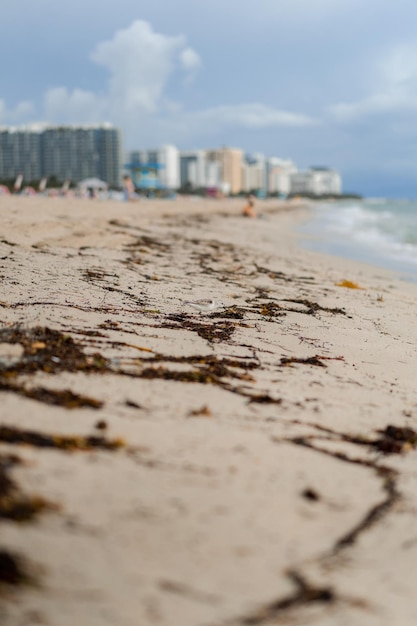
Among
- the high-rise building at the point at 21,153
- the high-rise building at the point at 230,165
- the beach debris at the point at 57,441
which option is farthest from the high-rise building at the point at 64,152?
the beach debris at the point at 57,441

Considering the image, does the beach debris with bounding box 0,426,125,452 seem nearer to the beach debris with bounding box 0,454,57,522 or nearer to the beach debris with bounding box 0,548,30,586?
the beach debris with bounding box 0,454,57,522

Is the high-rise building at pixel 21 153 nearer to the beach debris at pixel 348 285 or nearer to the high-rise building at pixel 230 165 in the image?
the high-rise building at pixel 230 165

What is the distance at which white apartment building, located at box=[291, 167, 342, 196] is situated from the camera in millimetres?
177375

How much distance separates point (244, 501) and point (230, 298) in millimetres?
2915

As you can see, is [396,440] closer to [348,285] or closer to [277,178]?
[348,285]

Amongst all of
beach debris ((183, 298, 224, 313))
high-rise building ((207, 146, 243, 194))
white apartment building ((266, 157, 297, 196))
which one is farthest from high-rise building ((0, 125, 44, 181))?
beach debris ((183, 298, 224, 313))

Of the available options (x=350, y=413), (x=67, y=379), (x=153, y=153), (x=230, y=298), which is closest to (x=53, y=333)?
(x=67, y=379)

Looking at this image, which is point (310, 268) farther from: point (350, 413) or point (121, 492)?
point (121, 492)

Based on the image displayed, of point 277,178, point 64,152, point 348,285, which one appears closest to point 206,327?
point 348,285

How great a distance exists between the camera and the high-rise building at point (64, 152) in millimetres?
106375

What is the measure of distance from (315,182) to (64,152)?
91.7 m

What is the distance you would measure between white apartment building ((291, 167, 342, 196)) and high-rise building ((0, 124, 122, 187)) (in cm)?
8147

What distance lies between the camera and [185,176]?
500 feet

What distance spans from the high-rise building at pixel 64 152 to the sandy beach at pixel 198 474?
107 meters
